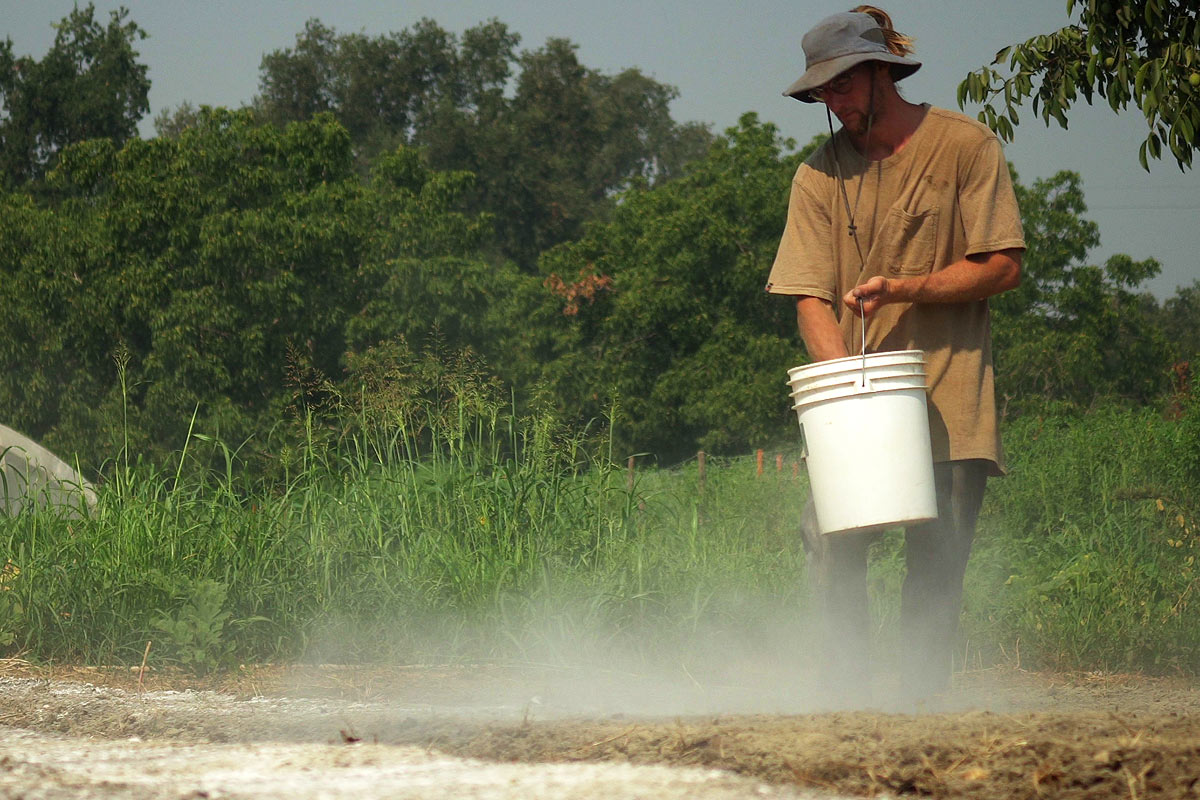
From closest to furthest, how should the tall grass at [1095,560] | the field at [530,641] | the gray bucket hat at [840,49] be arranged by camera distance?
the field at [530,641] → the gray bucket hat at [840,49] → the tall grass at [1095,560]

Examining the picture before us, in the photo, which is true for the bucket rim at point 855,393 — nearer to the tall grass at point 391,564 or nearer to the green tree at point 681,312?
the tall grass at point 391,564

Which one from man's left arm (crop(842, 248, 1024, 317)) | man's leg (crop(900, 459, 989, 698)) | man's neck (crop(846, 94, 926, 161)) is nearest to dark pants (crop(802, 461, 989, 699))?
man's leg (crop(900, 459, 989, 698))

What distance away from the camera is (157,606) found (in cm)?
396

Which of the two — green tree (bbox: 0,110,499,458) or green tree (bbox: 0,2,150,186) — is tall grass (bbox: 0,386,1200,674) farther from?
green tree (bbox: 0,2,150,186)

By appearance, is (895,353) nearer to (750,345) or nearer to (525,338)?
(750,345)

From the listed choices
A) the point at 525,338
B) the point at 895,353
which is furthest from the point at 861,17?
the point at 525,338

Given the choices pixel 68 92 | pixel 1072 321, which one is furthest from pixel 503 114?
pixel 1072 321

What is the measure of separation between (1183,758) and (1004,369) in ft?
85.2

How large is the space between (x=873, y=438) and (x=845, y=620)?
571 mm

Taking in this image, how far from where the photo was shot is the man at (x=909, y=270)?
3316 millimetres

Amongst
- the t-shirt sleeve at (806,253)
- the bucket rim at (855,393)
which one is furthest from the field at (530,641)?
the t-shirt sleeve at (806,253)

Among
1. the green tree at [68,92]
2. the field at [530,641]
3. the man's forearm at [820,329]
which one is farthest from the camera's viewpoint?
the green tree at [68,92]

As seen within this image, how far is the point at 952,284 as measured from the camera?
3252 millimetres

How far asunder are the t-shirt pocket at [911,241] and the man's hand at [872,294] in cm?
18
